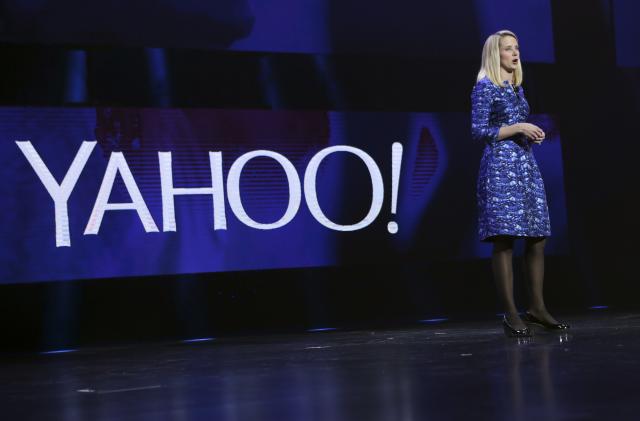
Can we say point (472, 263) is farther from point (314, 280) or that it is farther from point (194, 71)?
point (194, 71)

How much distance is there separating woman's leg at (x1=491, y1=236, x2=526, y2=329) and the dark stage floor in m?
0.10

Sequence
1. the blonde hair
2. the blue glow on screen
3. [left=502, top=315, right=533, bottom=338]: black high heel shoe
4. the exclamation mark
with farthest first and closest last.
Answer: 1. the exclamation mark
2. the blue glow on screen
3. the blonde hair
4. [left=502, top=315, right=533, bottom=338]: black high heel shoe

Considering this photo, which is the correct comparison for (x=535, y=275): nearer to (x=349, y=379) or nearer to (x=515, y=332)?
(x=515, y=332)

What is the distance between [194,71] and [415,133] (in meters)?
1.24

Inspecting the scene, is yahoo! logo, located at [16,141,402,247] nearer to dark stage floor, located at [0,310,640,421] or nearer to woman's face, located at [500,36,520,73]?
dark stage floor, located at [0,310,640,421]

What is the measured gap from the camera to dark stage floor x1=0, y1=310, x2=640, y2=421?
7.75 feet

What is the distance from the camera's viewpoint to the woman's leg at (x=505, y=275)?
13.1 ft

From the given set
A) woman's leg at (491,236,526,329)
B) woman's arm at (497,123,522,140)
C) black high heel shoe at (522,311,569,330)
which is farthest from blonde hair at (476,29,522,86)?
black high heel shoe at (522,311,569,330)

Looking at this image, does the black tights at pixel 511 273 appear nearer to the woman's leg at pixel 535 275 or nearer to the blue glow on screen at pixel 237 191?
the woman's leg at pixel 535 275

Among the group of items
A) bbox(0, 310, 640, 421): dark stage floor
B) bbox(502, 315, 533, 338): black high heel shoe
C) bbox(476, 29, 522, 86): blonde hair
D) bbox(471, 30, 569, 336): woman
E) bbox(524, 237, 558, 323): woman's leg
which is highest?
bbox(476, 29, 522, 86): blonde hair

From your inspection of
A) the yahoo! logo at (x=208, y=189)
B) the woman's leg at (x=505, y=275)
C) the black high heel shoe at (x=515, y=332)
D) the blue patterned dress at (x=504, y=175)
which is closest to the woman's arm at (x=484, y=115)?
the blue patterned dress at (x=504, y=175)

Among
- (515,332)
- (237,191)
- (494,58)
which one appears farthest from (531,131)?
(237,191)

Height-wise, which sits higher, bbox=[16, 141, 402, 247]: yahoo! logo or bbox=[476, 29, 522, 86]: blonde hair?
bbox=[476, 29, 522, 86]: blonde hair

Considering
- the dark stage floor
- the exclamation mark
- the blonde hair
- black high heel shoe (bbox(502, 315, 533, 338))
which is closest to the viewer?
the dark stage floor
